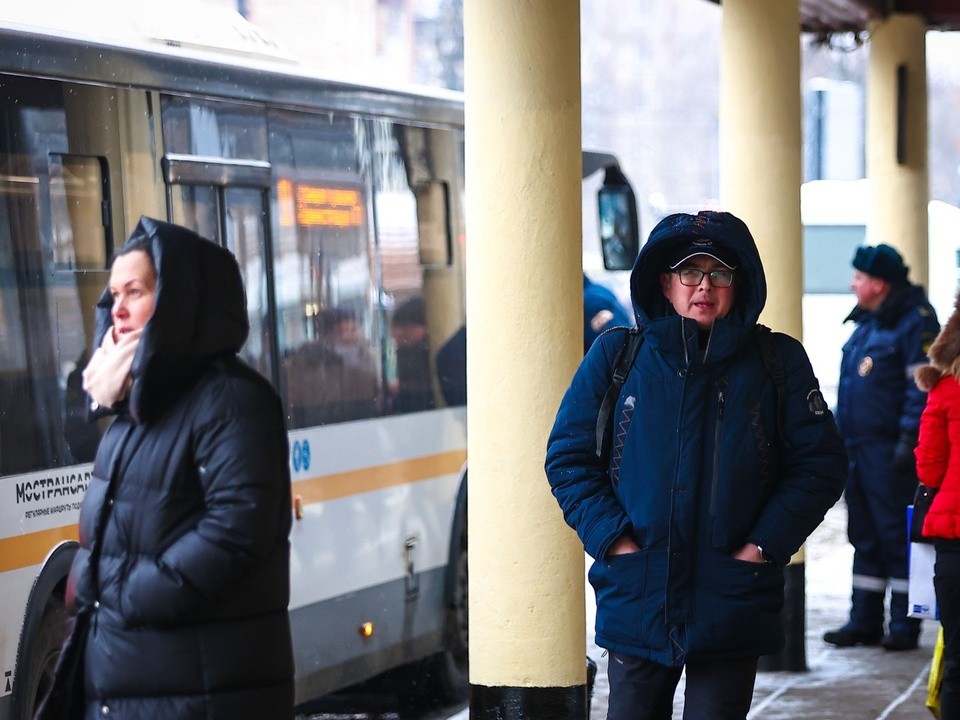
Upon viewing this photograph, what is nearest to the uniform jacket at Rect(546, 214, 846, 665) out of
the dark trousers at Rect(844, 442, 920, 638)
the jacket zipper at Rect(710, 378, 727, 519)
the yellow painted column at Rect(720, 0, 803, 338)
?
the jacket zipper at Rect(710, 378, 727, 519)

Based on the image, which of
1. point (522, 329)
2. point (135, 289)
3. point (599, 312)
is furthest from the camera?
point (599, 312)

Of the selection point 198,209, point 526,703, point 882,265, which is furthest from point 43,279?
point 882,265

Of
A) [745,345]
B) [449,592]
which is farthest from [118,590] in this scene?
[449,592]

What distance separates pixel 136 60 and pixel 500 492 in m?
2.34

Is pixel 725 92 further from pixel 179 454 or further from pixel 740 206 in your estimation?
pixel 179 454

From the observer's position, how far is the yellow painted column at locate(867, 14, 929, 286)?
13.5m

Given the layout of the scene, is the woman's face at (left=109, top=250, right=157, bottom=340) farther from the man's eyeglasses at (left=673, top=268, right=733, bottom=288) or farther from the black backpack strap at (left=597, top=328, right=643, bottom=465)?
the man's eyeglasses at (left=673, top=268, right=733, bottom=288)

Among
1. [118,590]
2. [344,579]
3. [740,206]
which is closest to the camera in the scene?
[118,590]

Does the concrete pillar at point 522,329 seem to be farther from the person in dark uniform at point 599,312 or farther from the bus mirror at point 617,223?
the person in dark uniform at point 599,312

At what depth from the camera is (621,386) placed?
190 inches

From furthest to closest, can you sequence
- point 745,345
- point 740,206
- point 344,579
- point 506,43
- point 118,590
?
point 740,206
point 344,579
point 506,43
point 745,345
point 118,590

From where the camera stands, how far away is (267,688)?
425 cm

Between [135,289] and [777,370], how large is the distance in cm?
→ 174

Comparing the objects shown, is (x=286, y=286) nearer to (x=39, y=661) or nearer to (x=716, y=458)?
(x=39, y=661)
